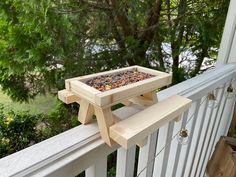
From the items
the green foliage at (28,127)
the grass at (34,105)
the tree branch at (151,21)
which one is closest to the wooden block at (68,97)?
the tree branch at (151,21)

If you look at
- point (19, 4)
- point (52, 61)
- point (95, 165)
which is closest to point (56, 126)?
point (52, 61)

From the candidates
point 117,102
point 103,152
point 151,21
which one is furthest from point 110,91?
point 151,21

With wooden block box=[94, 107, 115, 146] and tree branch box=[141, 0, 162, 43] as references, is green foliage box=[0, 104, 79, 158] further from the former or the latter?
wooden block box=[94, 107, 115, 146]

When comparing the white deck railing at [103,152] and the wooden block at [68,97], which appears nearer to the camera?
the white deck railing at [103,152]

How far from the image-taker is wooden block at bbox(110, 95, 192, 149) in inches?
16.0

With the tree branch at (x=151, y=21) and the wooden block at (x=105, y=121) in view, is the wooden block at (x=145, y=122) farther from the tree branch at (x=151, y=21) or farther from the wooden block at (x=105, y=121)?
the tree branch at (x=151, y=21)

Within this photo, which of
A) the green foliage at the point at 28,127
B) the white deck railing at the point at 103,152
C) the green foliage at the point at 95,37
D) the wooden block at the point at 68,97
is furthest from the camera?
the green foliage at the point at 28,127

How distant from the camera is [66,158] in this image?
40cm

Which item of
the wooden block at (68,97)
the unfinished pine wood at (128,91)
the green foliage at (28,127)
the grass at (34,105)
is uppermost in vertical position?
the unfinished pine wood at (128,91)

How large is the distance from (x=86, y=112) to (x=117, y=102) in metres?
0.09

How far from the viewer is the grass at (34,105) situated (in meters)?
2.28

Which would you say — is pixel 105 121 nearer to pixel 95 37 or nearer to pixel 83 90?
pixel 83 90

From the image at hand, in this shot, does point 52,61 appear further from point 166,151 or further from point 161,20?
point 166,151

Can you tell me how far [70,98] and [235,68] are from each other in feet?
3.23
